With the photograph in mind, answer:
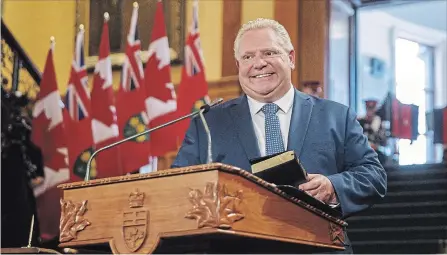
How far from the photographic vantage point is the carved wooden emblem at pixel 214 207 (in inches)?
95.0

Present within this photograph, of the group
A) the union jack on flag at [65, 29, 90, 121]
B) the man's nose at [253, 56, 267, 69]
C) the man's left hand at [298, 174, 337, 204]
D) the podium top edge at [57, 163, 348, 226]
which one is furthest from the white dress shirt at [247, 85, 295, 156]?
the union jack on flag at [65, 29, 90, 121]

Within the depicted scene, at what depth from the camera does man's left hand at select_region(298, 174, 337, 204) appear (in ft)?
9.32

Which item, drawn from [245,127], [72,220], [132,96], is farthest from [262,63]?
[132,96]

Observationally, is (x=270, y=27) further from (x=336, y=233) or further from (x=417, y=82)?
(x=417, y=82)

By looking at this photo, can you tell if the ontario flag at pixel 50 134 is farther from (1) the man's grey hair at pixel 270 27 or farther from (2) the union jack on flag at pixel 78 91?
(1) the man's grey hair at pixel 270 27

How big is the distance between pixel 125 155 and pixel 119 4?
2498 mm

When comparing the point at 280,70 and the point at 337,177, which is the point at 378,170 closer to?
the point at 337,177

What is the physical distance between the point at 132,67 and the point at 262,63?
624cm

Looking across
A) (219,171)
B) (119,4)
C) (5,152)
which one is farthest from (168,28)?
(219,171)

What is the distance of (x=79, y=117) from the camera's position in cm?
955

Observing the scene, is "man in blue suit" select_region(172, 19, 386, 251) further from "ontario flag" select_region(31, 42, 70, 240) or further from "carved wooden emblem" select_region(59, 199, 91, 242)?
"ontario flag" select_region(31, 42, 70, 240)

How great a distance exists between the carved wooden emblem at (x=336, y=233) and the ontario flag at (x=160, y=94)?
6.01 metres

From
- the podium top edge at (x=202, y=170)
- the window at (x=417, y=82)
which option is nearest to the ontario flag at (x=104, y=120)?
the podium top edge at (x=202, y=170)

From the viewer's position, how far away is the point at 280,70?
3.17m
